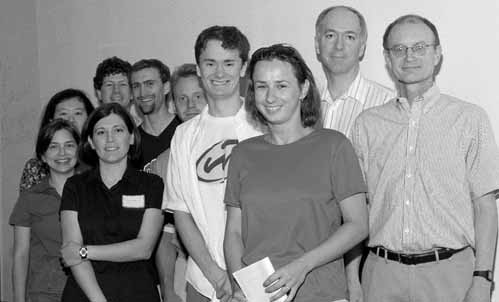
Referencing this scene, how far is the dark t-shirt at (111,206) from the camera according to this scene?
3.71 m

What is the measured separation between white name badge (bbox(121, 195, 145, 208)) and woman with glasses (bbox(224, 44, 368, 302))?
762 millimetres

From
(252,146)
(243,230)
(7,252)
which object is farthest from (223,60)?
(7,252)

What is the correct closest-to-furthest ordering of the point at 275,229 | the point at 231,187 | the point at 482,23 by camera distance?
the point at 275,229 < the point at 231,187 < the point at 482,23

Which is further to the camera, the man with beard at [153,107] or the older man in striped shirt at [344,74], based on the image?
the man with beard at [153,107]

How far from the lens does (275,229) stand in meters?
2.96

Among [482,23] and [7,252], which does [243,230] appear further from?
[7,252]

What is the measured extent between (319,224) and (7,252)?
12.4 feet

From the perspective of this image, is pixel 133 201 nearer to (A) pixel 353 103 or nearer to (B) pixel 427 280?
(A) pixel 353 103

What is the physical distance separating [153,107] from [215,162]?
143 cm

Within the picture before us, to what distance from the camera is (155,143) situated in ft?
15.3

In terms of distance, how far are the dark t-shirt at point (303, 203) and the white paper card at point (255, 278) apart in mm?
48

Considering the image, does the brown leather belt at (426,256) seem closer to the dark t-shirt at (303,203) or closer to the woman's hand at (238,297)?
the dark t-shirt at (303,203)

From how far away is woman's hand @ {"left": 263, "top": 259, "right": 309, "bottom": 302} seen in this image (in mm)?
2850

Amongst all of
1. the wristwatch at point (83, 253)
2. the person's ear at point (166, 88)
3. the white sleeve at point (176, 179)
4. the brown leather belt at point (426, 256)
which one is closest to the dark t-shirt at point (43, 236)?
the wristwatch at point (83, 253)
